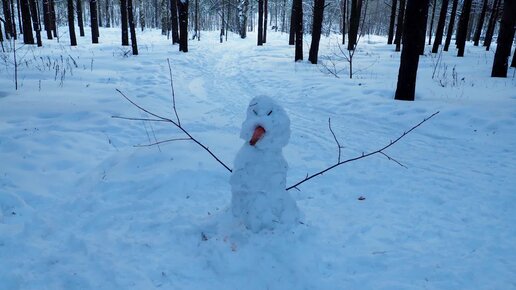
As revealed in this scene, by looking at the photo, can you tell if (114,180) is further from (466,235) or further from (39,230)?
(466,235)

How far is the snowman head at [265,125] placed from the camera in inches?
105

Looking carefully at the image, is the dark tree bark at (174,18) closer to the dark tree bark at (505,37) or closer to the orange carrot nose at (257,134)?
the dark tree bark at (505,37)

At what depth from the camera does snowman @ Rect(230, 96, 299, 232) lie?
2.69 m

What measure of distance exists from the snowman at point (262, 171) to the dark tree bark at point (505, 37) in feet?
31.2

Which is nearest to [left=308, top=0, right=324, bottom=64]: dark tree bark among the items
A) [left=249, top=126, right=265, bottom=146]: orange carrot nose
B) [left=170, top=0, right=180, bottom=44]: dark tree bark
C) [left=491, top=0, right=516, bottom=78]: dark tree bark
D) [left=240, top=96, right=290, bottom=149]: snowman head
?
[left=491, top=0, right=516, bottom=78]: dark tree bark

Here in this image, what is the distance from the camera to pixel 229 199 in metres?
3.74

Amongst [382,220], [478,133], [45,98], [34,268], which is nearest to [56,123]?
[45,98]

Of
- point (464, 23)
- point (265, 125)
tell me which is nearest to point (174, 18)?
point (464, 23)

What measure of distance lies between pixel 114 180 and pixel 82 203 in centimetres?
53

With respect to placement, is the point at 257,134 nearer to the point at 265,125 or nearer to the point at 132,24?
the point at 265,125

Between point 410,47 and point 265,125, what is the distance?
580 centimetres

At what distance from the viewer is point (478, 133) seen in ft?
→ 19.1

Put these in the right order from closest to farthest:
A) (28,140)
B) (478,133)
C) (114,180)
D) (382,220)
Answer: (382,220), (114,180), (28,140), (478,133)

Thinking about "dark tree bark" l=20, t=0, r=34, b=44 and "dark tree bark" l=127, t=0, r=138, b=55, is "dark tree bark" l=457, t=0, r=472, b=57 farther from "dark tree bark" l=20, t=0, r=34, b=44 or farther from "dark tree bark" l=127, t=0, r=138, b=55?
"dark tree bark" l=20, t=0, r=34, b=44
